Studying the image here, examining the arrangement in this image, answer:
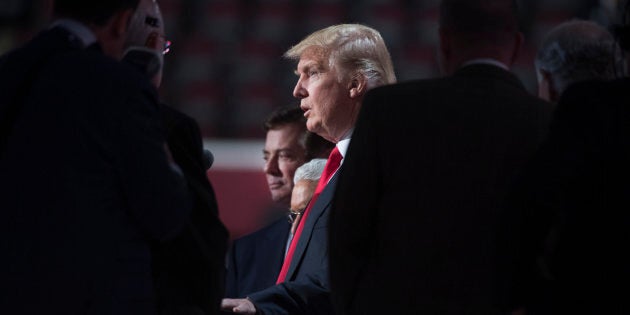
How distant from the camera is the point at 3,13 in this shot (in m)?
6.81

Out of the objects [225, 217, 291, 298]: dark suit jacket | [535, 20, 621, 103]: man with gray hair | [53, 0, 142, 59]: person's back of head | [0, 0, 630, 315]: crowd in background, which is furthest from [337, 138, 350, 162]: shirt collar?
[53, 0, 142, 59]: person's back of head

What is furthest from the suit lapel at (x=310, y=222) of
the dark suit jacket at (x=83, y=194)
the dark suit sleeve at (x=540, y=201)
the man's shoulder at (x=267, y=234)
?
the dark suit sleeve at (x=540, y=201)

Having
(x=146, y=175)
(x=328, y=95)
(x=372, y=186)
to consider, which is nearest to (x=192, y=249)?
(x=146, y=175)

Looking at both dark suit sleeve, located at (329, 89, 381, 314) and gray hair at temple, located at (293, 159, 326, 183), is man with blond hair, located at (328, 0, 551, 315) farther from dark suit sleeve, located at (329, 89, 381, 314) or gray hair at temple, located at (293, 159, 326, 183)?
gray hair at temple, located at (293, 159, 326, 183)

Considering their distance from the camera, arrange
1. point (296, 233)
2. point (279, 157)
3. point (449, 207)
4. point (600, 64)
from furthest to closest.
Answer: point (279, 157)
point (296, 233)
point (600, 64)
point (449, 207)

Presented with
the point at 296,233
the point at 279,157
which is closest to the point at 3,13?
the point at 279,157

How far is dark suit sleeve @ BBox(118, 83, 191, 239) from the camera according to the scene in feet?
5.43

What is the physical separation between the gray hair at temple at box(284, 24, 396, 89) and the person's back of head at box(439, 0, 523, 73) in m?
0.72

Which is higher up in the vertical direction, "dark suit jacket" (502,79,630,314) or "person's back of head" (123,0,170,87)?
"person's back of head" (123,0,170,87)

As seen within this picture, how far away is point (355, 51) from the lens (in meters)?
2.63

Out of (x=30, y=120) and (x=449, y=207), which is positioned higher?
(x=30, y=120)

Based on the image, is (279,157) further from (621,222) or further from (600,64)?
(621,222)

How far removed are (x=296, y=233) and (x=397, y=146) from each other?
740 millimetres

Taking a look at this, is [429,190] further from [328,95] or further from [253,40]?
[253,40]
